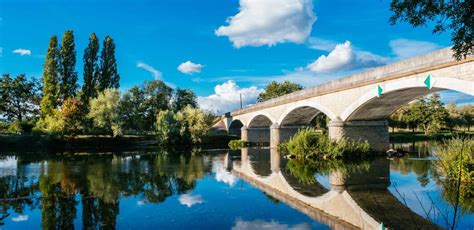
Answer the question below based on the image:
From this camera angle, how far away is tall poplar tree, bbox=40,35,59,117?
1753 inches

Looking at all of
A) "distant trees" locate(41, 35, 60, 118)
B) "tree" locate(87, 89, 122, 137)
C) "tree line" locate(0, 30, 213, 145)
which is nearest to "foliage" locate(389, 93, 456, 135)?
"tree line" locate(0, 30, 213, 145)

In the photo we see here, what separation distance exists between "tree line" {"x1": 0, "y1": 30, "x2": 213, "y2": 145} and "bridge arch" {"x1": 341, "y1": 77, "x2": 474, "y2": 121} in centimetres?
2369

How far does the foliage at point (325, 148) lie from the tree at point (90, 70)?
32.4 m

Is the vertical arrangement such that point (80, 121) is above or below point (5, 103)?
below

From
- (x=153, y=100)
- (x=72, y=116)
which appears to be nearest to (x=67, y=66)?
(x=72, y=116)

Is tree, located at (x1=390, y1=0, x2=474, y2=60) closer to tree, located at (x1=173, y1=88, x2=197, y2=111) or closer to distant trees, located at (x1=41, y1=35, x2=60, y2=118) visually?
distant trees, located at (x1=41, y1=35, x2=60, y2=118)

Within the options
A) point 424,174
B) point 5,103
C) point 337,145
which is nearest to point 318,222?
point 424,174

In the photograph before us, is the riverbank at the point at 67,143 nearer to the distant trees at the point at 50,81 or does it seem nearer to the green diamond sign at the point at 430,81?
the distant trees at the point at 50,81

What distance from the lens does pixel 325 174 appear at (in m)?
16.6

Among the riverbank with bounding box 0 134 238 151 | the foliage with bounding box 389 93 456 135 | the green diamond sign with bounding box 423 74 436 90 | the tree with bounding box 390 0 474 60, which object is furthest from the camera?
the foliage with bounding box 389 93 456 135

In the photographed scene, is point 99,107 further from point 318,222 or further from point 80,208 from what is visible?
point 318,222

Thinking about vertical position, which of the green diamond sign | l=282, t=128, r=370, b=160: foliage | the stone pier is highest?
the green diamond sign

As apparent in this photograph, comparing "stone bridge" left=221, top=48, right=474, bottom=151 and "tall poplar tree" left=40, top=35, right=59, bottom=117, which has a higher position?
"tall poplar tree" left=40, top=35, right=59, bottom=117

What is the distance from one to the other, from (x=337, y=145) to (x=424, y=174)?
752 cm
